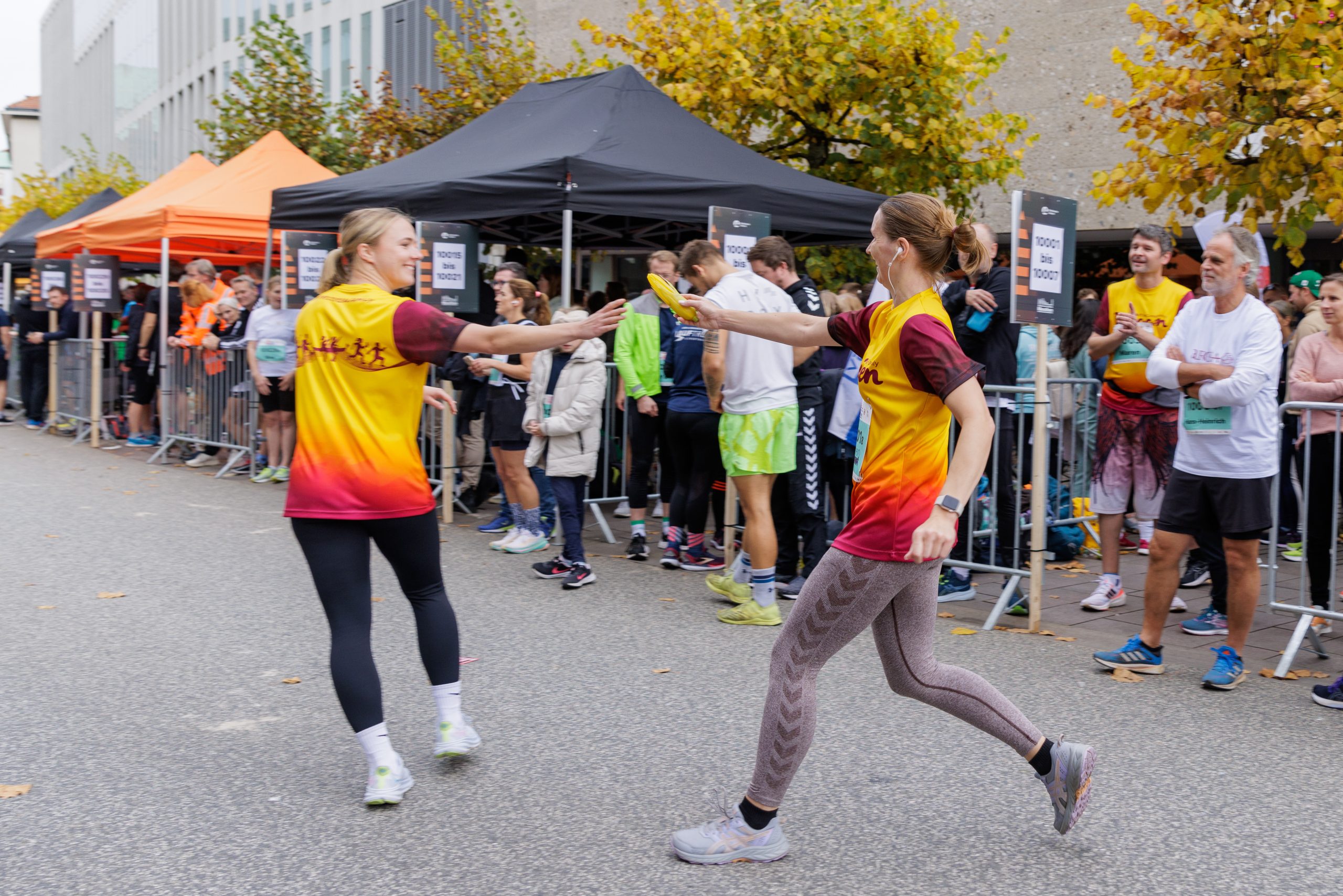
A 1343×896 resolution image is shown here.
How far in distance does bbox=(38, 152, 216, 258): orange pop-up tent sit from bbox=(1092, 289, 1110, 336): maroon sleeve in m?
11.6

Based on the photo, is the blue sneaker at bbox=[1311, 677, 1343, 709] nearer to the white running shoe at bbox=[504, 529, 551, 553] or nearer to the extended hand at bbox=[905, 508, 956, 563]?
the extended hand at bbox=[905, 508, 956, 563]

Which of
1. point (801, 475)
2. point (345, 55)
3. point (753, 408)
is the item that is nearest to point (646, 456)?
point (801, 475)

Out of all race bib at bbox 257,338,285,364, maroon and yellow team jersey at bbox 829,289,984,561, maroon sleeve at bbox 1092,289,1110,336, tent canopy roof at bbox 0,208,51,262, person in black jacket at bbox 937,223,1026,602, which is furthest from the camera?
tent canopy roof at bbox 0,208,51,262

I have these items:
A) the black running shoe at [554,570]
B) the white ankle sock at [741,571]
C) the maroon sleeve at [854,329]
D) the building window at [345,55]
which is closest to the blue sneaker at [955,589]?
the white ankle sock at [741,571]

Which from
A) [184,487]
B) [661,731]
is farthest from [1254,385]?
[184,487]

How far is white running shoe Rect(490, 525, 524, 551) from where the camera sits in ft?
28.8

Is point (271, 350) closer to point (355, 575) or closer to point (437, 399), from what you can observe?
point (437, 399)

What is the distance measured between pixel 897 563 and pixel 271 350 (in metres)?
9.32

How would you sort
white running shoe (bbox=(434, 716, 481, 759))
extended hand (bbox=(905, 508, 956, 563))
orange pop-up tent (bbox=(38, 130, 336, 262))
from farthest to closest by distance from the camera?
orange pop-up tent (bbox=(38, 130, 336, 262))
white running shoe (bbox=(434, 716, 481, 759))
extended hand (bbox=(905, 508, 956, 563))

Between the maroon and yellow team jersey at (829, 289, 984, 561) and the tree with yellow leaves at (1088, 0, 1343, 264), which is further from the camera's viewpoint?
the tree with yellow leaves at (1088, 0, 1343, 264)

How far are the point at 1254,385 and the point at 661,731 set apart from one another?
114 inches

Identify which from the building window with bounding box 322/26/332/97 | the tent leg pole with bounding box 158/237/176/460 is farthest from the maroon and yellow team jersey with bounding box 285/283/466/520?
the building window with bounding box 322/26/332/97

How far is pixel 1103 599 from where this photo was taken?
7195mm

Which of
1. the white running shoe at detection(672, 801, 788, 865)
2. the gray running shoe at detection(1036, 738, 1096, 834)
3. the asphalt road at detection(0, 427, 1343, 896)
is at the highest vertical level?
the gray running shoe at detection(1036, 738, 1096, 834)
